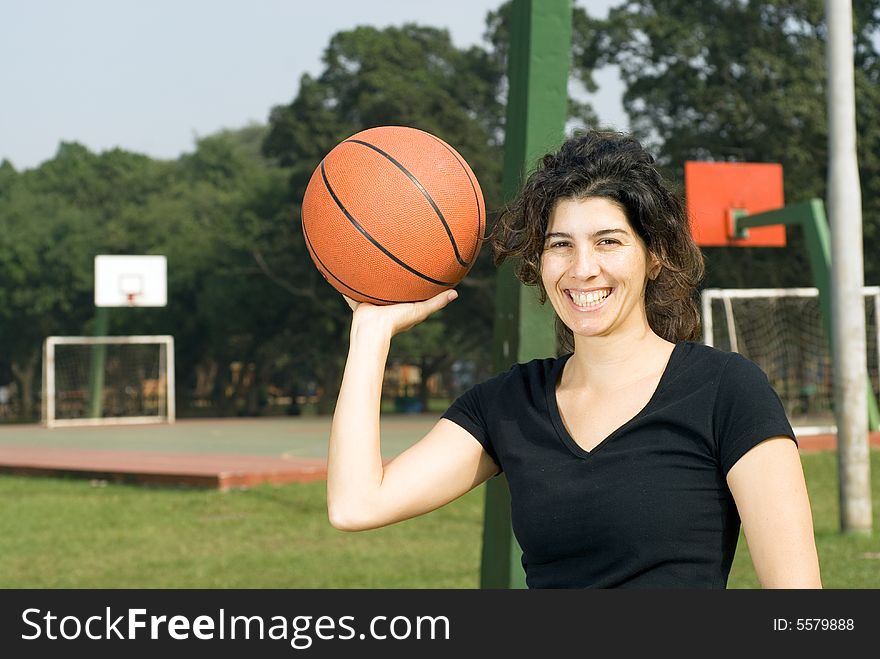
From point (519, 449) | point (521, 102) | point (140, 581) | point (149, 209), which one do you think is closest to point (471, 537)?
point (140, 581)

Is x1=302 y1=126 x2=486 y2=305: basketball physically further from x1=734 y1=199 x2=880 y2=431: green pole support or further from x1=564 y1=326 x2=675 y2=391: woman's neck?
x1=734 y1=199 x2=880 y2=431: green pole support

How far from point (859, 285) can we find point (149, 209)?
3596 centimetres

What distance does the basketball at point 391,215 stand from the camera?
2.91 m

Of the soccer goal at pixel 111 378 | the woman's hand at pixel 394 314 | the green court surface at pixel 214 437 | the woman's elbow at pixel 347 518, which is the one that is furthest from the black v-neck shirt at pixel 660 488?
the soccer goal at pixel 111 378

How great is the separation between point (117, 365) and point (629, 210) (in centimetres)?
3670

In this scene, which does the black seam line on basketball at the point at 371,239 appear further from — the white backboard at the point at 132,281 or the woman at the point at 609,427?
the white backboard at the point at 132,281

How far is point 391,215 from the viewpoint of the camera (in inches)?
118

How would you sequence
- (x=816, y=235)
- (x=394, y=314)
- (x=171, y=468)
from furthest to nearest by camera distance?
(x=816, y=235)
(x=171, y=468)
(x=394, y=314)

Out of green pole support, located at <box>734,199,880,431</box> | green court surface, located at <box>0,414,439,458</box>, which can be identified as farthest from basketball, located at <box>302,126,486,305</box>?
green court surface, located at <box>0,414,439,458</box>

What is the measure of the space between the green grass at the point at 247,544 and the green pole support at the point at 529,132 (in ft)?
9.63

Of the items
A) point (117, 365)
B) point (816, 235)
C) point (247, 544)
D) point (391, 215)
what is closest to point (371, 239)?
point (391, 215)

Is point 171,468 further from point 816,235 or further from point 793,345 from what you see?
point 793,345

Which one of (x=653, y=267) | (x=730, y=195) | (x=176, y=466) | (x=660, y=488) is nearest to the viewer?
(x=660, y=488)

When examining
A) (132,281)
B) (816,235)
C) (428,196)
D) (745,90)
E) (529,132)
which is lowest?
(428,196)
